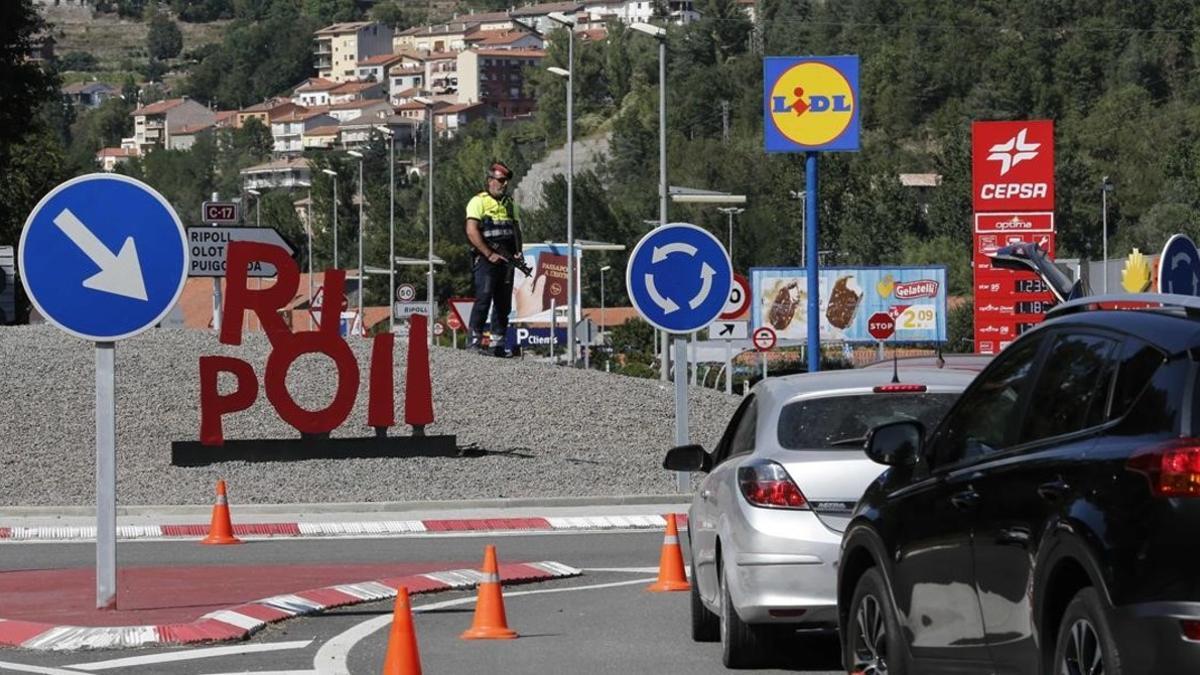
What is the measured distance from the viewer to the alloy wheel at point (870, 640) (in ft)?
26.3

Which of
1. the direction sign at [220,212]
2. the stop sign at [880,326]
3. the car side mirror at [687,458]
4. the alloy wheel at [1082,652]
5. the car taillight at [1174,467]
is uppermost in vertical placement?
the direction sign at [220,212]

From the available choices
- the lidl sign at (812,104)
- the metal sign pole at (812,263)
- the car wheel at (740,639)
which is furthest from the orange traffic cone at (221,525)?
the lidl sign at (812,104)

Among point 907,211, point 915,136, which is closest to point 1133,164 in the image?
point 907,211

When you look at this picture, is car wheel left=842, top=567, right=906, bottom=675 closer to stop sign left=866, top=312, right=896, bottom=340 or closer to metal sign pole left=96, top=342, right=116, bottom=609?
metal sign pole left=96, top=342, right=116, bottom=609

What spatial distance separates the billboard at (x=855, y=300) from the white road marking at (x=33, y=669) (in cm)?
7875

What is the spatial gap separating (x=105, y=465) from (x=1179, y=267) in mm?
8256

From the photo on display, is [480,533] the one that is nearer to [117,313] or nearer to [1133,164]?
[117,313]

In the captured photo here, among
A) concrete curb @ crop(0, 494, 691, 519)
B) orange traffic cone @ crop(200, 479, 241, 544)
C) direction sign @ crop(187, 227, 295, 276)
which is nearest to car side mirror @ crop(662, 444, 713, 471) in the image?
orange traffic cone @ crop(200, 479, 241, 544)

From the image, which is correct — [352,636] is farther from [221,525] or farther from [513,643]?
[221,525]

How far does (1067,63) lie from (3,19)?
475 feet

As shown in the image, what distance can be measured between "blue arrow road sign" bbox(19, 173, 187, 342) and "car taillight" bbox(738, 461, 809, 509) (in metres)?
3.57

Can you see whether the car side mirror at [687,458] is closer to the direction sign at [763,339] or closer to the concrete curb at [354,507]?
the concrete curb at [354,507]

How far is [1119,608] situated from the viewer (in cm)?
570

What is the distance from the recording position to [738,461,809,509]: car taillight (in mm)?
10328
